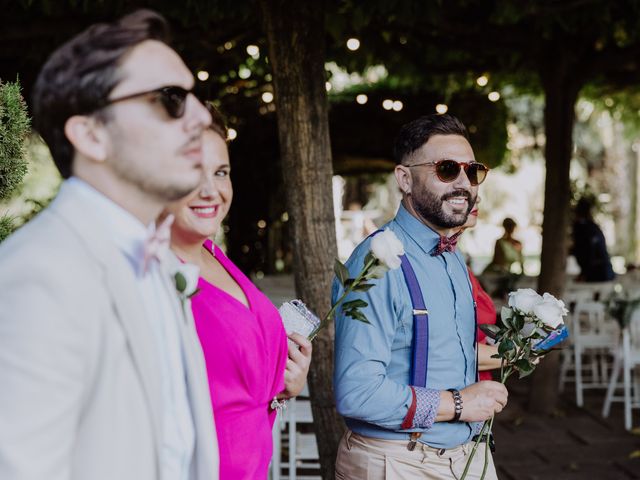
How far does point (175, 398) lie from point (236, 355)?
0.44 metres

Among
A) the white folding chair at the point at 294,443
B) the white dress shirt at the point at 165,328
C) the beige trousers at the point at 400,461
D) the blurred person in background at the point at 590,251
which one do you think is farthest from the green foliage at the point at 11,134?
the blurred person in background at the point at 590,251

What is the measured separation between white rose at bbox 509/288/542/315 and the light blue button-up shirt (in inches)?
6.2

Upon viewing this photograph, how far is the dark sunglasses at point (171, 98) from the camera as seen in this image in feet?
4.65

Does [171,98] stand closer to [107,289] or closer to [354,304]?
[107,289]

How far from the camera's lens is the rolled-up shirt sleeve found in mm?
2346

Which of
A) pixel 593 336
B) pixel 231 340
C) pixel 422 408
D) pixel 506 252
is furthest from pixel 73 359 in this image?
pixel 506 252

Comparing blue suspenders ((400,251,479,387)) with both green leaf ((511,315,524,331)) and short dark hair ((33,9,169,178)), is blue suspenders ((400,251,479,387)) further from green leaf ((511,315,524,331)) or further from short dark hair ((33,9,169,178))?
short dark hair ((33,9,169,178))

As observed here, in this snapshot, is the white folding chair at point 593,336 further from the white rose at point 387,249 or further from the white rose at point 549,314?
the white rose at point 387,249

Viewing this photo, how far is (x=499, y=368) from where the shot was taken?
2.84 metres

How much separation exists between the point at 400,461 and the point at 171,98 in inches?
58.2

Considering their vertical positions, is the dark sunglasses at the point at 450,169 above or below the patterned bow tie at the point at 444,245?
above

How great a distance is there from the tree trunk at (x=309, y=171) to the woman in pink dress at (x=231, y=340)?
1548mm

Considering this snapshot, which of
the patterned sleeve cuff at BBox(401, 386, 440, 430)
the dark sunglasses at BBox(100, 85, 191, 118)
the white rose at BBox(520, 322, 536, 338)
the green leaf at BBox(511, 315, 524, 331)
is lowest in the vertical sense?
the patterned sleeve cuff at BBox(401, 386, 440, 430)

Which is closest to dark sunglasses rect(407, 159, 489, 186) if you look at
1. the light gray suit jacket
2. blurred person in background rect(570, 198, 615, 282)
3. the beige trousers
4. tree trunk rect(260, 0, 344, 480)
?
the beige trousers
